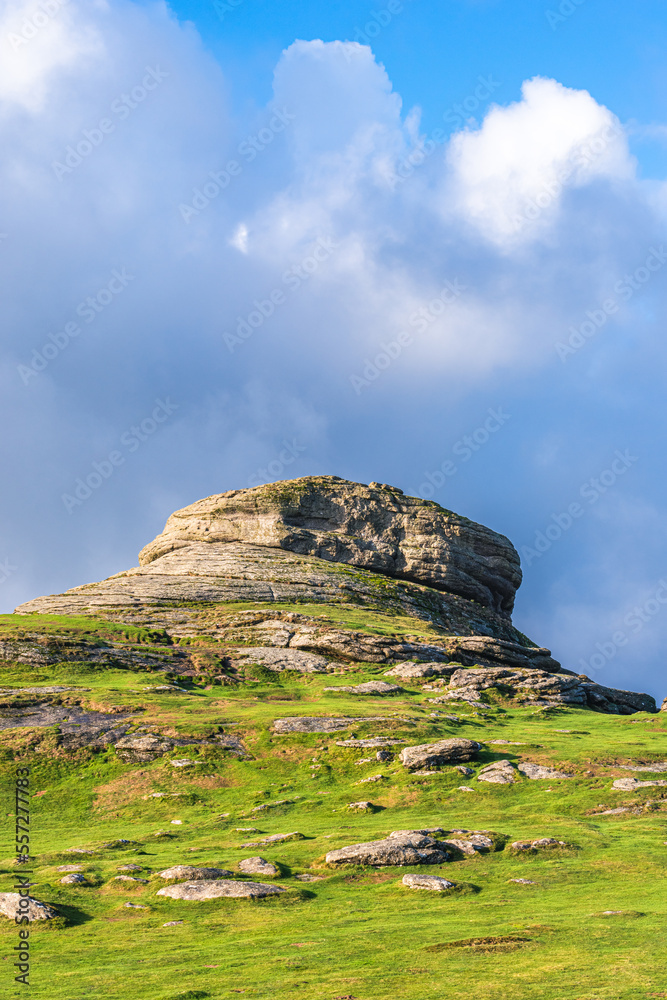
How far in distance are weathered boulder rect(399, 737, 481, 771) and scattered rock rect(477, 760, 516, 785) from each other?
1.79m

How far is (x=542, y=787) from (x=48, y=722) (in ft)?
113

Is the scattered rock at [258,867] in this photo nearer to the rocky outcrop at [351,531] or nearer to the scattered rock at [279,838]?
the scattered rock at [279,838]

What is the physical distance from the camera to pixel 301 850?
118 ft

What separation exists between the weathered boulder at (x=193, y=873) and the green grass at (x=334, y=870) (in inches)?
25.8

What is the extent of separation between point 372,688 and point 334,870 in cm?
3458

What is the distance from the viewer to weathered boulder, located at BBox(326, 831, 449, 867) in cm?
3344

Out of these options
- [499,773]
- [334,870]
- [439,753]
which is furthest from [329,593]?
[334,870]

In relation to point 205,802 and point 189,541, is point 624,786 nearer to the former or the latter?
point 205,802

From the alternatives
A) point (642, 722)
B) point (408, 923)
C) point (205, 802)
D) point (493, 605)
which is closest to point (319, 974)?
point (408, 923)

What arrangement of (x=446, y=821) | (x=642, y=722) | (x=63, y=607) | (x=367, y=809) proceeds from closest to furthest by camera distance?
(x=446, y=821) < (x=367, y=809) < (x=642, y=722) < (x=63, y=607)

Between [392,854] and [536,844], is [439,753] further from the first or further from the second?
[392,854]

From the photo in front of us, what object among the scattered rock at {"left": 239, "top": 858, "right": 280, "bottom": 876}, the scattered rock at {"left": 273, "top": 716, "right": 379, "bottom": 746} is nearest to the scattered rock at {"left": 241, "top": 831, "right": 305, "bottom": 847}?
the scattered rock at {"left": 239, "top": 858, "right": 280, "bottom": 876}

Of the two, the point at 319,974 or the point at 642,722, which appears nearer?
the point at 319,974

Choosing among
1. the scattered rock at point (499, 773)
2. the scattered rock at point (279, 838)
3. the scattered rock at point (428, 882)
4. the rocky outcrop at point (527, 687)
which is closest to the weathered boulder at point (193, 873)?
the scattered rock at point (279, 838)
